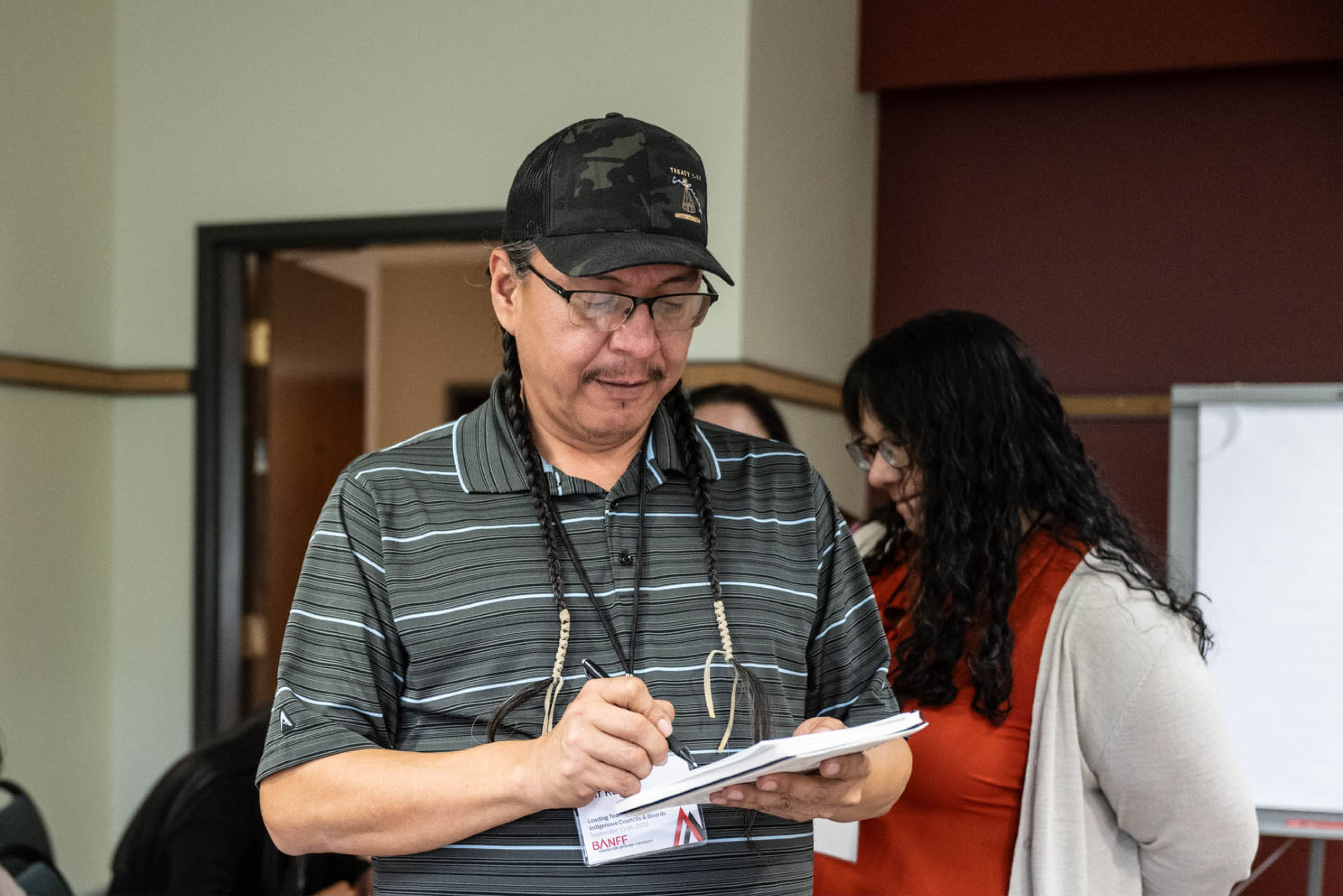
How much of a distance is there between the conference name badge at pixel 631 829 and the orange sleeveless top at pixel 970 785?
0.55 meters

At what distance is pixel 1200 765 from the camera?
1.49 meters

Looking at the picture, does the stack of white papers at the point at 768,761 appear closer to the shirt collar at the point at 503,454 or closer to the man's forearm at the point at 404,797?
the man's forearm at the point at 404,797

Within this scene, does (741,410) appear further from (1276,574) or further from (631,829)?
(631,829)

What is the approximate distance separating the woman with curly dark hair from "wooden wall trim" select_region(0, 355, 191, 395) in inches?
105

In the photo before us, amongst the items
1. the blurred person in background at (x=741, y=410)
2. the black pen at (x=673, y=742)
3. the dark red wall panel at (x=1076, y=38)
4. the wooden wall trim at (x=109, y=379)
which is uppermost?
the dark red wall panel at (x=1076, y=38)

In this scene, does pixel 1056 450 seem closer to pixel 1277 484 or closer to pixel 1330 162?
pixel 1277 484

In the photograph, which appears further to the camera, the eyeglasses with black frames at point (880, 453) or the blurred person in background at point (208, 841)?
the blurred person in background at point (208, 841)

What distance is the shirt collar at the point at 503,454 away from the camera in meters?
1.18

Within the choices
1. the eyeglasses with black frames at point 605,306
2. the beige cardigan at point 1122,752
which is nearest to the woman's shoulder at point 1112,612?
the beige cardigan at point 1122,752

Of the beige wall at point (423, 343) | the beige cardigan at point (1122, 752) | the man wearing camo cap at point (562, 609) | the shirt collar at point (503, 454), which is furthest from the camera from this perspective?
the beige wall at point (423, 343)

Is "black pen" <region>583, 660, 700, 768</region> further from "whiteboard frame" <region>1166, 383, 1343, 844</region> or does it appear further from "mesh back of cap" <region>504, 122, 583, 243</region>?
"whiteboard frame" <region>1166, 383, 1343, 844</region>

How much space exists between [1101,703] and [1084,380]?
2639 millimetres

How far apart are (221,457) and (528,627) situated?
2.86m

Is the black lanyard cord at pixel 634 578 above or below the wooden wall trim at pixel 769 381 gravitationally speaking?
below
